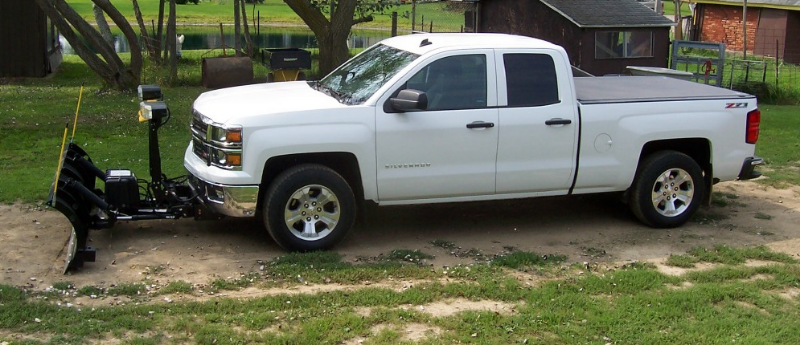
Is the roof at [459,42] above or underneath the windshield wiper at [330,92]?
above

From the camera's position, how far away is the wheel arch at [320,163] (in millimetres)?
7195

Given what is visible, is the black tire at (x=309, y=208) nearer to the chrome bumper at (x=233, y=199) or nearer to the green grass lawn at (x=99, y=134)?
the chrome bumper at (x=233, y=199)

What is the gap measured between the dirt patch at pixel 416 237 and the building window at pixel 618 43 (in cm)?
1169

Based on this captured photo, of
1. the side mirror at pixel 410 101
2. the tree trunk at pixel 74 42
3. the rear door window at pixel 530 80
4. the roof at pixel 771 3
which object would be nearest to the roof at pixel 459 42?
the rear door window at pixel 530 80

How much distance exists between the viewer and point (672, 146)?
27.8 ft

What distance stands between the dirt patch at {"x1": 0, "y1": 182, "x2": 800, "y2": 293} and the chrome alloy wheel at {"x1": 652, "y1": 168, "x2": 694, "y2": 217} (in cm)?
20

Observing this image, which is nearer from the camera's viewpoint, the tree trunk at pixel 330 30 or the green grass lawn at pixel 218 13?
the tree trunk at pixel 330 30

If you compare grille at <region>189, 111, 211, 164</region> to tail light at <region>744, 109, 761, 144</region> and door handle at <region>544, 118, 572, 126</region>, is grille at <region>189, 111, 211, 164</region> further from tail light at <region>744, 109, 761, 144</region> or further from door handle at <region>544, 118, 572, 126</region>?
tail light at <region>744, 109, 761, 144</region>

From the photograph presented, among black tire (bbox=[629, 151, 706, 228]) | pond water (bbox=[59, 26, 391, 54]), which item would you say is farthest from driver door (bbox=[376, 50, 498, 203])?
pond water (bbox=[59, 26, 391, 54])

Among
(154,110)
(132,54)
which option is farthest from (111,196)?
(132,54)

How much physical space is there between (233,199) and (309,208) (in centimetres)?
61

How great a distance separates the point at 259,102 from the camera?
7379 mm

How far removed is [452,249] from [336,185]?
1141mm

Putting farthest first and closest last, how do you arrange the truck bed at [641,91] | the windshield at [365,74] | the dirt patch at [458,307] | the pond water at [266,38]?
the pond water at [266,38] < the truck bed at [641,91] < the windshield at [365,74] < the dirt patch at [458,307]
